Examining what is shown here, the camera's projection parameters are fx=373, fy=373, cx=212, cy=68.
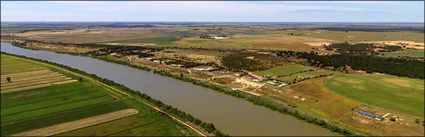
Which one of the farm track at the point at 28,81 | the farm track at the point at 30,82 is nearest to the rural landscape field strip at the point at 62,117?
the farm track at the point at 28,81

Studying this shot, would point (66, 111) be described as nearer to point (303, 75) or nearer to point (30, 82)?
point (30, 82)

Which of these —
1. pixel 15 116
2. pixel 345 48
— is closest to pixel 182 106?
pixel 15 116

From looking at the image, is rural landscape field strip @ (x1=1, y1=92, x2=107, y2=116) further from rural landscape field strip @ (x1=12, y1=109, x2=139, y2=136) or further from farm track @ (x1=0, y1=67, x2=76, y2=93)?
rural landscape field strip @ (x1=12, y1=109, x2=139, y2=136)

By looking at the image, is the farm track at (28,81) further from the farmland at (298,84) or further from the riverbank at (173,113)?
the riverbank at (173,113)

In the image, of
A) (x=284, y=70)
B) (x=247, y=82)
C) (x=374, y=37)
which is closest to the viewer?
(x=247, y=82)

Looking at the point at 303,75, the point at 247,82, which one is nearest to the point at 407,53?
the point at 303,75

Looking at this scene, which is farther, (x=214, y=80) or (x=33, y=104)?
(x=214, y=80)

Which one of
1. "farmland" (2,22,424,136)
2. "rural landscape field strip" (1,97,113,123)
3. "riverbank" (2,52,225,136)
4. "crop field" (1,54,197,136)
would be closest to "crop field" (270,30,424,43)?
"farmland" (2,22,424,136)

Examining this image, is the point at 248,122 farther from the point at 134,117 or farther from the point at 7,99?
the point at 7,99
